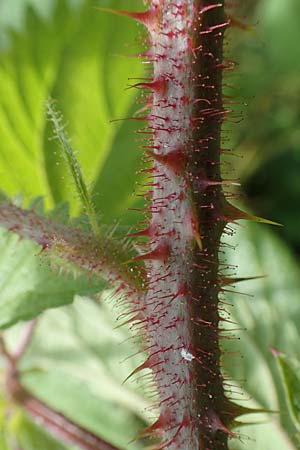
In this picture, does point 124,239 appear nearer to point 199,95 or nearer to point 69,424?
point 199,95

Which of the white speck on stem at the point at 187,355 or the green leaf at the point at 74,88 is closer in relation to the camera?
the white speck on stem at the point at 187,355

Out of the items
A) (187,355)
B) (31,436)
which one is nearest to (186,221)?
(187,355)

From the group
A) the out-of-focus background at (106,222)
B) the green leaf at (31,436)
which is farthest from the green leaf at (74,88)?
the green leaf at (31,436)

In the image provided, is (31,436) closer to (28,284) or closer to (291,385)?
(28,284)

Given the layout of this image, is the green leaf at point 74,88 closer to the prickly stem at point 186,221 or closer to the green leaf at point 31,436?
the green leaf at point 31,436

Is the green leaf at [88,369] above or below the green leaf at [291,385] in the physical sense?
above

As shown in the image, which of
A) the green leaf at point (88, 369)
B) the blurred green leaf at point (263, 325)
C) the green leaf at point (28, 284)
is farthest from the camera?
the green leaf at point (88, 369)
